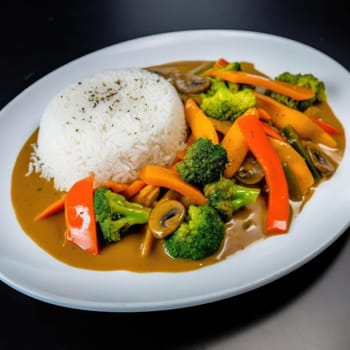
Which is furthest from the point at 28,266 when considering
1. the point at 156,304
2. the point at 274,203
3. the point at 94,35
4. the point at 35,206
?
the point at 94,35

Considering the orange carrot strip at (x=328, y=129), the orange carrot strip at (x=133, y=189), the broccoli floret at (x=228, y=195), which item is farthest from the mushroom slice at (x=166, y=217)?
the orange carrot strip at (x=328, y=129)

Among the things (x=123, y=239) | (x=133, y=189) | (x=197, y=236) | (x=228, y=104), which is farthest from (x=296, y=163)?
(x=123, y=239)

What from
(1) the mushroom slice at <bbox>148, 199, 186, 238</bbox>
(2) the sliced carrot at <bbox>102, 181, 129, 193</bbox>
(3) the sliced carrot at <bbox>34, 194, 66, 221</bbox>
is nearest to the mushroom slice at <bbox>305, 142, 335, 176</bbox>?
(1) the mushroom slice at <bbox>148, 199, 186, 238</bbox>

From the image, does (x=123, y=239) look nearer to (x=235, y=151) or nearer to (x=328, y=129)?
(x=235, y=151)

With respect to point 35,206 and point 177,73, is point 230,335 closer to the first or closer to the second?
point 35,206

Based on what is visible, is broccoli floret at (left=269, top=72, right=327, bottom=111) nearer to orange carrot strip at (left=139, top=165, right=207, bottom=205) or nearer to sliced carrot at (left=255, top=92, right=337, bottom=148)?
sliced carrot at (left=255, top=92, right=337, bottom=148)
